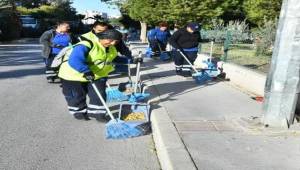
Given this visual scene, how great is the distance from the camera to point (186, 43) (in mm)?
11664

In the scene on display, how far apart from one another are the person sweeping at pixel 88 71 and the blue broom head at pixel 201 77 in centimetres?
408

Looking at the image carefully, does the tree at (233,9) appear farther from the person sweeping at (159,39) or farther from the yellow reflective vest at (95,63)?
the yellow reflective vest at (95,63)

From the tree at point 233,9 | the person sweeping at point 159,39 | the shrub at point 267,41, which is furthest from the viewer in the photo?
the tree at point 233,9

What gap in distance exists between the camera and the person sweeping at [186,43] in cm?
1154

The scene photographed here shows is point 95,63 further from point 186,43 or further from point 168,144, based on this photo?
point 186,43

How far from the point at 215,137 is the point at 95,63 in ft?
7.63

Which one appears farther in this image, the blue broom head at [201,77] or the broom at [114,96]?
the blue broom head at [201,77]

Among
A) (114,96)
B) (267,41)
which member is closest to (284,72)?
(114,96)

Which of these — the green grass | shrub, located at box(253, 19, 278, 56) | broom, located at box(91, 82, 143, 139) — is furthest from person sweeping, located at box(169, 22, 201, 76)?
broom, located at box(91, 82, 143, 139)

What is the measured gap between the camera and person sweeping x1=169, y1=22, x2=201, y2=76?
1154 centimetres

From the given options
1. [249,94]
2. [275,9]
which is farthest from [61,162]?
[275,9]

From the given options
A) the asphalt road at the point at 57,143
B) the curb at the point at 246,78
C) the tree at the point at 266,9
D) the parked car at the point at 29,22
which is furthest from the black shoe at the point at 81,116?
the parked car at the point at 29,22

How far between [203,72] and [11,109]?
5082 millimetres

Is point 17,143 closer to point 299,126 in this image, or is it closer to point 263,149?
point 263,149
